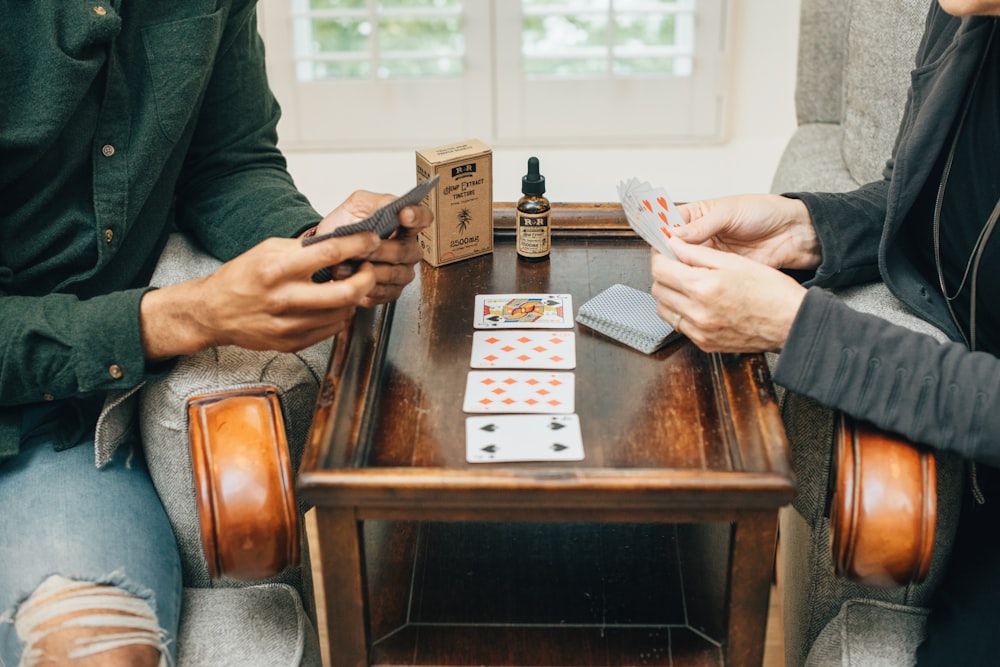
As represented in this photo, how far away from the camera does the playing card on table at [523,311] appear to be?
136 centimetres

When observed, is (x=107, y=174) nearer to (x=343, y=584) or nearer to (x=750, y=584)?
(x=343, y=584)

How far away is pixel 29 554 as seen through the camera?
3.91 feet

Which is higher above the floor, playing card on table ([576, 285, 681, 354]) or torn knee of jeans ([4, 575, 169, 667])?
playing card on table ([576, 285, 681, 354])

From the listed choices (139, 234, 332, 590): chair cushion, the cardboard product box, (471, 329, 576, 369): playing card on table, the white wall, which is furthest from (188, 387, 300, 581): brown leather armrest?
the white wall

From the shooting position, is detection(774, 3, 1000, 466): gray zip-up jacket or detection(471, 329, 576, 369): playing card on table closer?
detection(774, 3, 1000, 466): gray zip-up jacket

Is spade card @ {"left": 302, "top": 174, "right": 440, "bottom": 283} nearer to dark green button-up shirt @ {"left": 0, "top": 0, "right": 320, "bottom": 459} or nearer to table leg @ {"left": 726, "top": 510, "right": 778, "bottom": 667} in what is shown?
dark green button-up shirt @ {"left": 0, "top": 0, "right": 320, "bottom": 459}

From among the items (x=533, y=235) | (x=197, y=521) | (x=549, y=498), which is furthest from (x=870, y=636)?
(x=197, y=521)

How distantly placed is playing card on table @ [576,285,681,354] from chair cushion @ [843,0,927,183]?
0.71 meters

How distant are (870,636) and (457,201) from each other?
0.75 metres

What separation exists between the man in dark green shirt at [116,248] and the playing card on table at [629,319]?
23 centimetres

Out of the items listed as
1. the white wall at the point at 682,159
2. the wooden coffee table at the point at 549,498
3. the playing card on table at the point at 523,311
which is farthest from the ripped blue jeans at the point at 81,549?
the white wall at the point at 682,159

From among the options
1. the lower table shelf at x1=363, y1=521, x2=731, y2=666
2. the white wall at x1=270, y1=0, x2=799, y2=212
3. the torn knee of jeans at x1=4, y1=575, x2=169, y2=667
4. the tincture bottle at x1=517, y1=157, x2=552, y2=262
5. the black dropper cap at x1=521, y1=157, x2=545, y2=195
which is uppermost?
the black dropper cap at x1=521, y1=157, x2=545, y2=195

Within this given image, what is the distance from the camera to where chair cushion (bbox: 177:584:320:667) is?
4.03ft

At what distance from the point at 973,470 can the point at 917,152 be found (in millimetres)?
378
